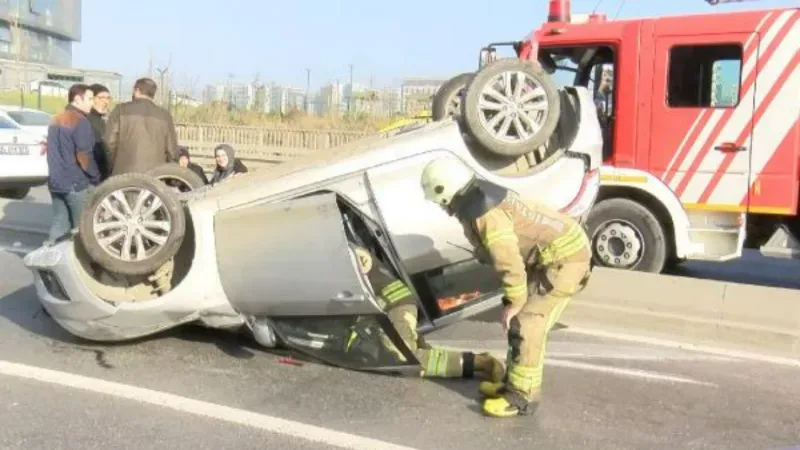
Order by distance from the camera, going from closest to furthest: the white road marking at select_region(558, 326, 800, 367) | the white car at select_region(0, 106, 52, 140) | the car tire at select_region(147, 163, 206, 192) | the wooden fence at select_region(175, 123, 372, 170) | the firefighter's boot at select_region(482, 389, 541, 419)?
1. the firefighter's boot at select_region(482, 389, 541, 419)
2. the white road marking at select_region(558, 326, 800, 367)
3. the car tire at select_region(147, 163, 206, 192)
4. the white car at select_region(0, 106, 52, 140)
5. the wooden fence at select_region(175, 123, 372, 170)

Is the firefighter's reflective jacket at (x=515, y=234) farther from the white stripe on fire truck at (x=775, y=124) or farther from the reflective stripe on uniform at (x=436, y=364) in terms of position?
the white stripe on fire truck at (x=775, y=124)

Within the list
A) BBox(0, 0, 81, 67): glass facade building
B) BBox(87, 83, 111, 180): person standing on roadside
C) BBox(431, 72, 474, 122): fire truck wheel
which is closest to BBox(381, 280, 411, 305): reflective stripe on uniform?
BBox(431, 72, 474, 122): fire truck wheel

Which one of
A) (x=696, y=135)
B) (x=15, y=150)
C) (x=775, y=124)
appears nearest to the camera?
(x=775, y=124)

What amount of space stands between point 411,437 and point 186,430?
1040 mm

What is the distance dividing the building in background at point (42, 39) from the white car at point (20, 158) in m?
36.9

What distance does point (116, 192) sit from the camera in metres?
5.09

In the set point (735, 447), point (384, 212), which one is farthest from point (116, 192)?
point (735, 447)

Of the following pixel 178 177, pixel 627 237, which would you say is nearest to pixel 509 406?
pixel 178 177

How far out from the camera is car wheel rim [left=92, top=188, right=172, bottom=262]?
5062 millimetres

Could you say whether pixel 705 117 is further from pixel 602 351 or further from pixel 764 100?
pixel 602 351

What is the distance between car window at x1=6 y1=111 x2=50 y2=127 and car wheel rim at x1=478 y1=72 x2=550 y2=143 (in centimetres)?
1207

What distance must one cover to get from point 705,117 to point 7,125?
35.0ft

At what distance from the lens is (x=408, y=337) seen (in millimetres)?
4871

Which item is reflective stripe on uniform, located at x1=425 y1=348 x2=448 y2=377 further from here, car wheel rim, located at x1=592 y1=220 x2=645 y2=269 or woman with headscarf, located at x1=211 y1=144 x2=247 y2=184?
woman with headscarf, located at x1=211 y1=144 x2=247 y2=184
